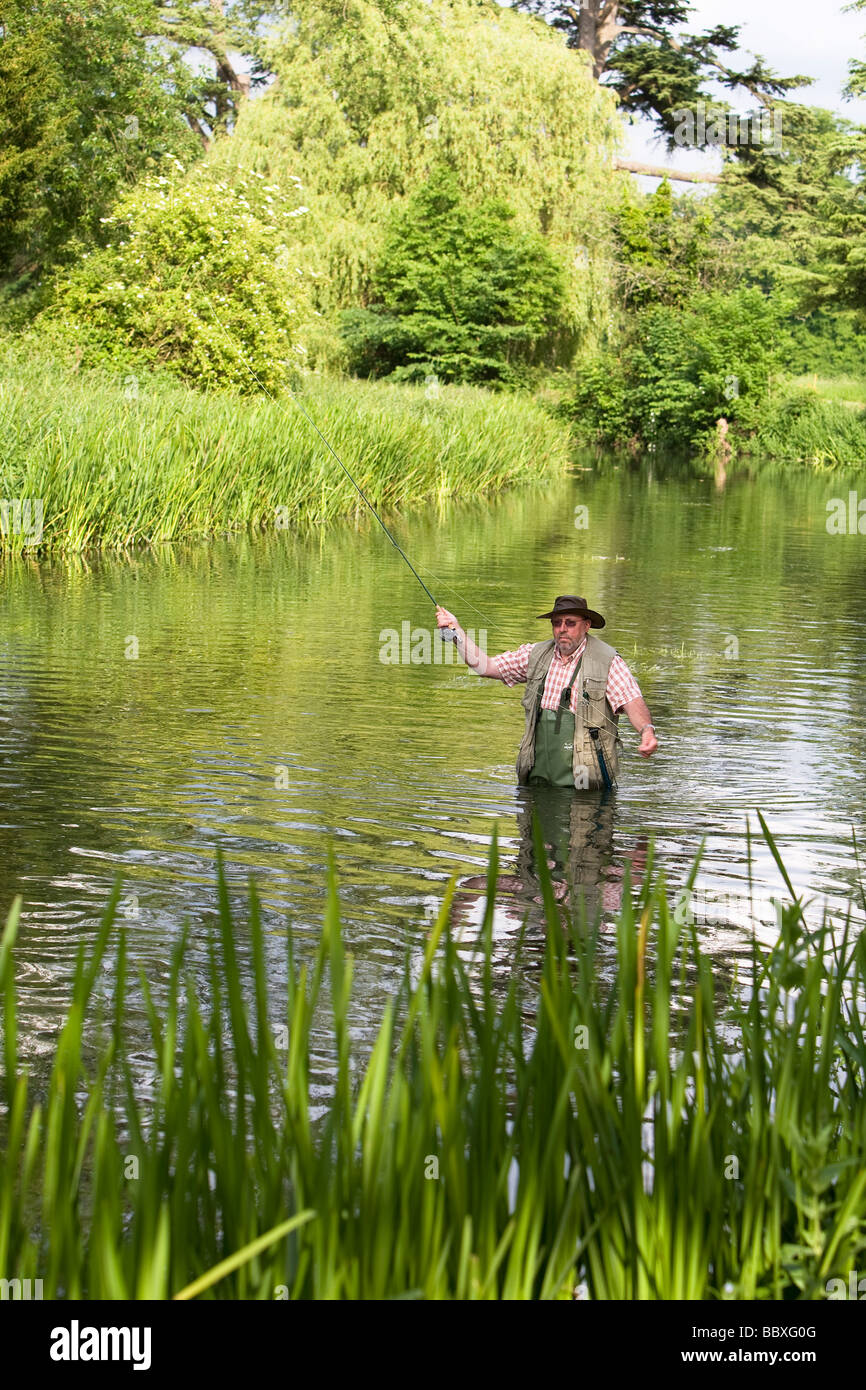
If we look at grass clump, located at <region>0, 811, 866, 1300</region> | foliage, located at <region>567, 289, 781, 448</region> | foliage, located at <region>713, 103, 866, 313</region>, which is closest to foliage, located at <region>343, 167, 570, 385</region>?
foliage, located at <region>567, 289, 781, 448</region>

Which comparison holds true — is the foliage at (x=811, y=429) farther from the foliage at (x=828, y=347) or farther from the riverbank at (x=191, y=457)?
the riverbank at (x=191, y=457)

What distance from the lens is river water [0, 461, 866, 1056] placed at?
6641mm

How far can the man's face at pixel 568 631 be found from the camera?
7.85m

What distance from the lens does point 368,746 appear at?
382 inches

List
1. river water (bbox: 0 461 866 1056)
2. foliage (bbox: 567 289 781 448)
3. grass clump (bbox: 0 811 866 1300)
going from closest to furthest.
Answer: grass clump (bbox: 0 811 866 1300)
river water (bbox: 0 461 866 1056)
foliage (bbox: 567 289 781 448)

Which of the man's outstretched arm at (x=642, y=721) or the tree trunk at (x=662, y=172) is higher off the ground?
the tree trunk at (x=662, y=172)

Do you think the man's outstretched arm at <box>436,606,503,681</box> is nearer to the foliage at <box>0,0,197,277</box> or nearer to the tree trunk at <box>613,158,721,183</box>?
the foliage at <box>0,0,197,277</box>

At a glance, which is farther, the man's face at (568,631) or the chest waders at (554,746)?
the chest waders at (554,746)

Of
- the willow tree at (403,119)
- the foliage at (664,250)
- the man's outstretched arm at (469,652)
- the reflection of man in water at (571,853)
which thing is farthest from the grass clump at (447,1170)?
the foliage at (664,250)

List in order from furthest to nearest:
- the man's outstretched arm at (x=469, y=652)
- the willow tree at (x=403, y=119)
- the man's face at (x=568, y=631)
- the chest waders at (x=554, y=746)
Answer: the willow tree at (x=403, y=119)
the chest waders at (x=554, y=746)
the man's face at (x=568, y=631)
the man's outstretched arm at (x=469, y=652)

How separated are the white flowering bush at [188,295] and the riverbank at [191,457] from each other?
149cm

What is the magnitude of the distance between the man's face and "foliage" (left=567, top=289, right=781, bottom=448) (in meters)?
34.7

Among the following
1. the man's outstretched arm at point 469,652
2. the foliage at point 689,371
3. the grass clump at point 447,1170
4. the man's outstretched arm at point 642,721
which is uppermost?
the foliage at point 689,371

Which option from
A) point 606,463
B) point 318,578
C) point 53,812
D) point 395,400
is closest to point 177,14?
point 606,463
